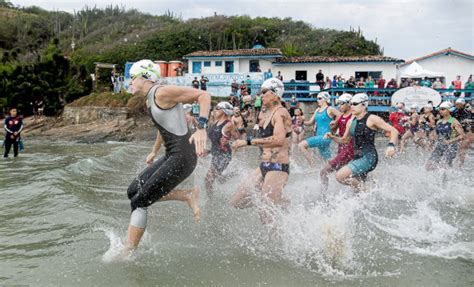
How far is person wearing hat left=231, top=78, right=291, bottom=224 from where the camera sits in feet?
17.3

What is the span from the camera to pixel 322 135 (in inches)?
387

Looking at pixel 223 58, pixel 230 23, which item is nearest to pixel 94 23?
pixel 230 23

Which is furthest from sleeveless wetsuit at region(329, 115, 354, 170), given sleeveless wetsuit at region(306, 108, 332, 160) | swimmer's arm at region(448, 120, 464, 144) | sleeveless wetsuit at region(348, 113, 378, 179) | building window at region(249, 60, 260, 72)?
building window at region(249, 60, 260, 72)

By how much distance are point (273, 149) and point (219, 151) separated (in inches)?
104

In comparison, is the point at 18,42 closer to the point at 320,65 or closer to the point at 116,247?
the point at 320,65

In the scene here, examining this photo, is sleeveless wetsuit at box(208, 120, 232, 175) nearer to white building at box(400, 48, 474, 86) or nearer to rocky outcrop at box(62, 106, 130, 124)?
rocky outcrop at box(62, 106, 130, 124)

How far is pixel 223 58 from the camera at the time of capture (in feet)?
116

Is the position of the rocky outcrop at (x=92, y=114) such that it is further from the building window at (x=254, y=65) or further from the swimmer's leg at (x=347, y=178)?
the swimmer's leg at (x=347, y=178)

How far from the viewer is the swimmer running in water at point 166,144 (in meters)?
4.64

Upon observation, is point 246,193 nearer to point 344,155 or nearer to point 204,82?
point 344,155

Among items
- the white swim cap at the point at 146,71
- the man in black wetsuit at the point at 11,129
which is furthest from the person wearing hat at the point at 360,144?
the man in black wetsuit at the point at 11,129

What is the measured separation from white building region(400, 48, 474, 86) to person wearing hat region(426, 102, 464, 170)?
80.3 feet

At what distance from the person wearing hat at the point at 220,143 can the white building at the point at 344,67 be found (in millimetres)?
24617

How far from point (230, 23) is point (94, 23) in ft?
79.7
